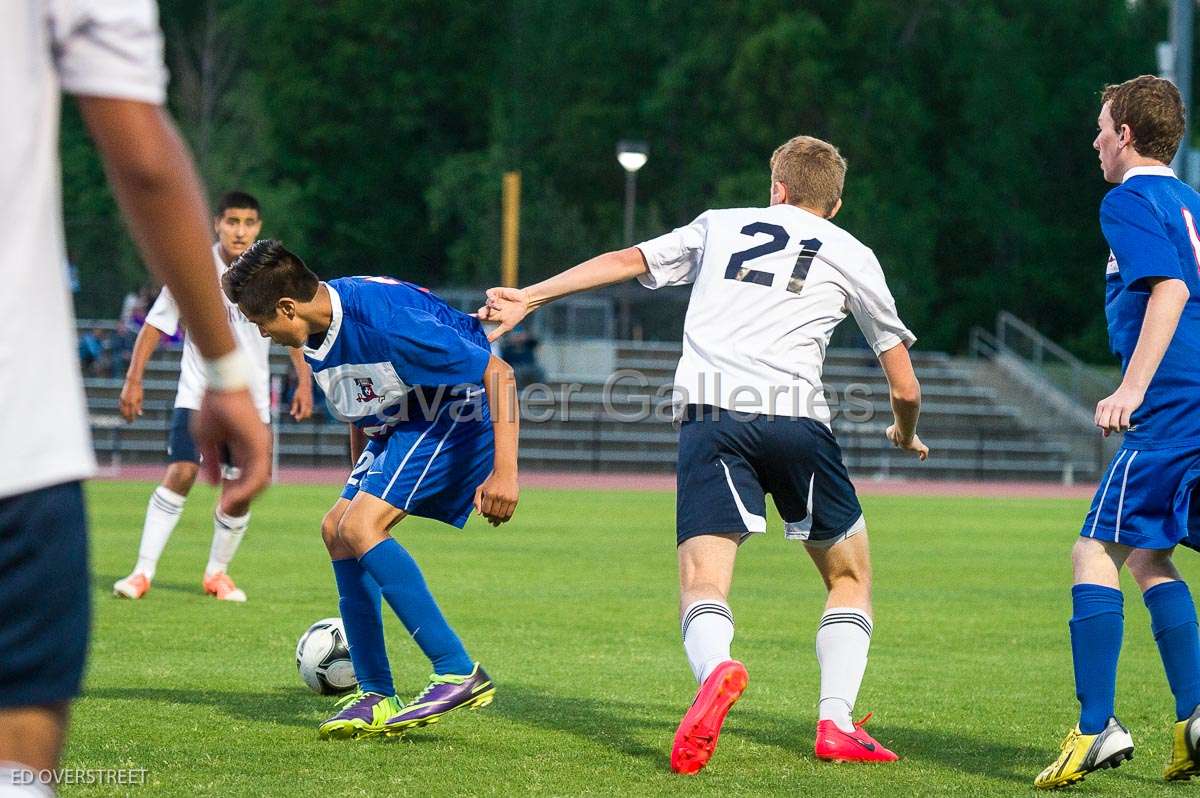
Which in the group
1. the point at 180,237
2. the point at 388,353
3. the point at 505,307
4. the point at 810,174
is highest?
the point at 810,174

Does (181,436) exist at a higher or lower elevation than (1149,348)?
lower

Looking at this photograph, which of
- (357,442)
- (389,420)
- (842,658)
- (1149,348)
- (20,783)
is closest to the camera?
(20,783)

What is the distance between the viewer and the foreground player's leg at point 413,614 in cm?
546

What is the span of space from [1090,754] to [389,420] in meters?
2.62

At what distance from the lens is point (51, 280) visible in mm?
2025

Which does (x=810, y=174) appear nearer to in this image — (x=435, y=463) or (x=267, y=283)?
(x=435, y=463)

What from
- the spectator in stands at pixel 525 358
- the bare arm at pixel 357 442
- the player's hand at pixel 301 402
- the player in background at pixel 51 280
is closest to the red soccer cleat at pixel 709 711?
the bare arm at pixel 357 442

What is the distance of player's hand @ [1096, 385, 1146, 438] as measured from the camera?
4535 millimetres

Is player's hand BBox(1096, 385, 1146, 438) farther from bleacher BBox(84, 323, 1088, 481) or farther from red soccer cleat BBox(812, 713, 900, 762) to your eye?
bleacher BBox(84, 323, 1088, 481)

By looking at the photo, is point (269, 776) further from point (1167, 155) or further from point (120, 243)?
point (120, 243)

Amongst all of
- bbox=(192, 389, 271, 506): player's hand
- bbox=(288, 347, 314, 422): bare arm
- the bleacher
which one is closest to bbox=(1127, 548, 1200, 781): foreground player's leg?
bbox=(192, 389, 271, 506): player's hand

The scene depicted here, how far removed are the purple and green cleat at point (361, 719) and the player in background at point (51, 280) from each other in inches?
136

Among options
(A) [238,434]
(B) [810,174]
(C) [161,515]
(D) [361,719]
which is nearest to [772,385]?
(B) [810,174]

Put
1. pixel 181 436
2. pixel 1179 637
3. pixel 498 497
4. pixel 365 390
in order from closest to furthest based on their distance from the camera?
pixel 1179 637 → pixel 498 497 → pixel 365 390 → pixel 181 436
